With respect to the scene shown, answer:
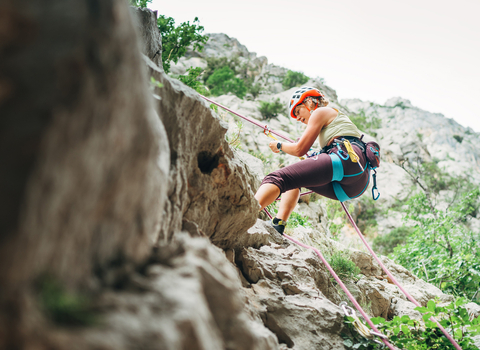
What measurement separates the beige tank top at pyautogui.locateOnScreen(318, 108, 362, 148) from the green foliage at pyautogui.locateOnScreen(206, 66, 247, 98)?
21.5 metres

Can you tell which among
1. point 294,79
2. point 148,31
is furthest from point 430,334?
point 294,79

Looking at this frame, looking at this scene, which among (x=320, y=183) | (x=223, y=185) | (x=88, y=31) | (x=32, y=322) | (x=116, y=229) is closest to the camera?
(x=32, y=322)

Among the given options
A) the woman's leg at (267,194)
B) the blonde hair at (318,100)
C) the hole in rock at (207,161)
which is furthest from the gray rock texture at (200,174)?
the blonde hair at (318,100)

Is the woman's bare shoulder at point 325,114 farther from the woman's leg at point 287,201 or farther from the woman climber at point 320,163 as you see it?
the woman's leg at point 287,201

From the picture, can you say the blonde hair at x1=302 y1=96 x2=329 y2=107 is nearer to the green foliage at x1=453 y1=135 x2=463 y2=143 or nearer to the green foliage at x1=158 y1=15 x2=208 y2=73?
the green foliage at x1=158 y1=15 x2=208 y2=73

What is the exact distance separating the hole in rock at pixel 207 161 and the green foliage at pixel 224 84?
22751 millimetres

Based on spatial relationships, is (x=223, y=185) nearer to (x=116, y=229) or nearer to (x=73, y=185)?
(x=116, y=229)

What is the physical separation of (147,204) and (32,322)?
0.49 m

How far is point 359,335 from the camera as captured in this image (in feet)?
8.57

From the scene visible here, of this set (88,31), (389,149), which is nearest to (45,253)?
(88,31)

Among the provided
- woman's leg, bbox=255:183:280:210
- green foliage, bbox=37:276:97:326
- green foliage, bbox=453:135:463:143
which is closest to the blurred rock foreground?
green foliage, bbox=37:276:97:326

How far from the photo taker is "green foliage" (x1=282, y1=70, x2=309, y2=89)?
35.5 metres

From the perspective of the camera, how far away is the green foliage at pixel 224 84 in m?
25.0

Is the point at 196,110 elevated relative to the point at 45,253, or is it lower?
elevated
